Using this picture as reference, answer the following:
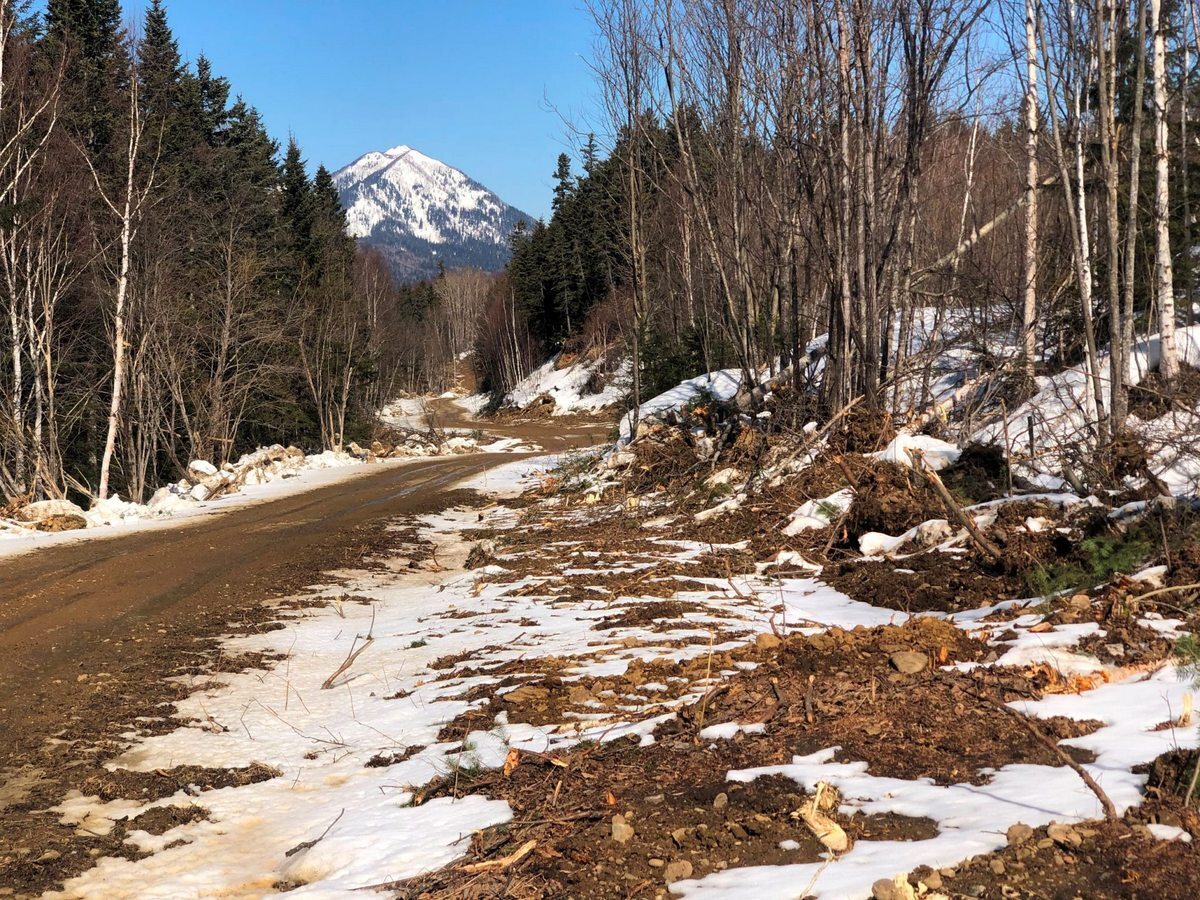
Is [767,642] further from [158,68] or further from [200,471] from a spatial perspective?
[158,68]

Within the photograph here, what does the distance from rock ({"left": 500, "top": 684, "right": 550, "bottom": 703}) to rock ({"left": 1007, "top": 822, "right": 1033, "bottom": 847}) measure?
3.13 metres

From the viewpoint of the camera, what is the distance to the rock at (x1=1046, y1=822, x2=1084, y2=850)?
295 centimetres

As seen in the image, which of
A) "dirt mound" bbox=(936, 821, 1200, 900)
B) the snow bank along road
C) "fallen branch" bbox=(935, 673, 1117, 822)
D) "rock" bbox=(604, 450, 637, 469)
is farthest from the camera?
"rock" bbox=(604, 450, 637, 469)

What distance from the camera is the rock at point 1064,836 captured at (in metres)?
2.95

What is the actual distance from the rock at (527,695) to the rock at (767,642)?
1443 mm

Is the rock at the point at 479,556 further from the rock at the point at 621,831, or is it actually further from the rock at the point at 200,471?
the rock at the point at 200,471

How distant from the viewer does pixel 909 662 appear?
16.5ft

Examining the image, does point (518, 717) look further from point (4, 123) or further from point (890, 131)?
point (4, 123)

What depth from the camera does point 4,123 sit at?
19.8 m

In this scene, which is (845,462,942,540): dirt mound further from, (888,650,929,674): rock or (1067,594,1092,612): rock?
(888,650,929,674): rock

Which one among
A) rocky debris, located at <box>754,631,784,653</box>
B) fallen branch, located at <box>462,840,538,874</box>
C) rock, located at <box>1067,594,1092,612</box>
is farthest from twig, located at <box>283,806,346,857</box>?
rock, located at <box>1067,594,1092,612</box>

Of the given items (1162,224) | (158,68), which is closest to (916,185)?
(1162,224)

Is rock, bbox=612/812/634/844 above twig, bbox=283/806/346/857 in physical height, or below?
above

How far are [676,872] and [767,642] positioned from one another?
2.79 meters
